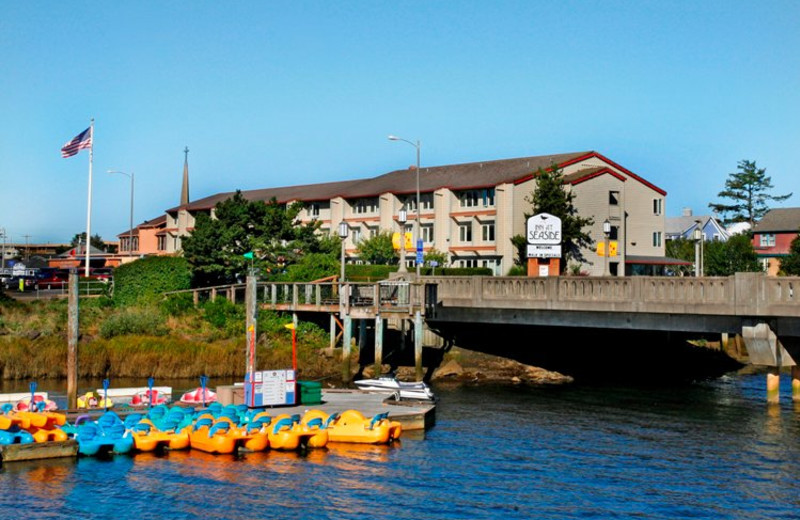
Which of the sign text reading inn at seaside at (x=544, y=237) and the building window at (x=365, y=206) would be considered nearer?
the sign text reading inn at seaside at (x=544, y=237)

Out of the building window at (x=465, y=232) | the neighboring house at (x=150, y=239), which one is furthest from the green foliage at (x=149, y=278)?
the neighboring house at (x=150, y=239)

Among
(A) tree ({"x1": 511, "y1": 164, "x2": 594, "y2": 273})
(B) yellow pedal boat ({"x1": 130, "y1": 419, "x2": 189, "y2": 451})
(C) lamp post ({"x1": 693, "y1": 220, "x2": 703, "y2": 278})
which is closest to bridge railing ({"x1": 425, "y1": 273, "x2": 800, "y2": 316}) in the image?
(C) lamp post ({"x1": 693, "y1": 220, "x2": 703, "y2": 278})

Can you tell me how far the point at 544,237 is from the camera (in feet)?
186

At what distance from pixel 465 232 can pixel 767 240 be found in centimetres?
4409

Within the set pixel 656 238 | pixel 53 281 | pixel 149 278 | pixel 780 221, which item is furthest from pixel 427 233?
pixel 780 221

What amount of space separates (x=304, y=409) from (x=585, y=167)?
51.4 metres

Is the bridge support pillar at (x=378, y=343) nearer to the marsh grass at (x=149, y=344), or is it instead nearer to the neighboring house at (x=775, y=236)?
the marsh grass at (x=149, y=344)

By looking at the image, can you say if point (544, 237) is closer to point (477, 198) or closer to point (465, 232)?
point (477, 198)

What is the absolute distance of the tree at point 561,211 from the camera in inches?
2901

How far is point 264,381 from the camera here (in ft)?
117

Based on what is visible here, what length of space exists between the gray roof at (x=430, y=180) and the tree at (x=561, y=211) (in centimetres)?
368

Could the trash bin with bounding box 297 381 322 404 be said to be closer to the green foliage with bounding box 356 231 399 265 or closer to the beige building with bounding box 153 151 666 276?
the beige building with bounding box 153 151 666 276

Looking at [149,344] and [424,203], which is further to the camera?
[424,203]

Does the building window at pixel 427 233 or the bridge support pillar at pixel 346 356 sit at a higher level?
the building window at pixel 427 233
